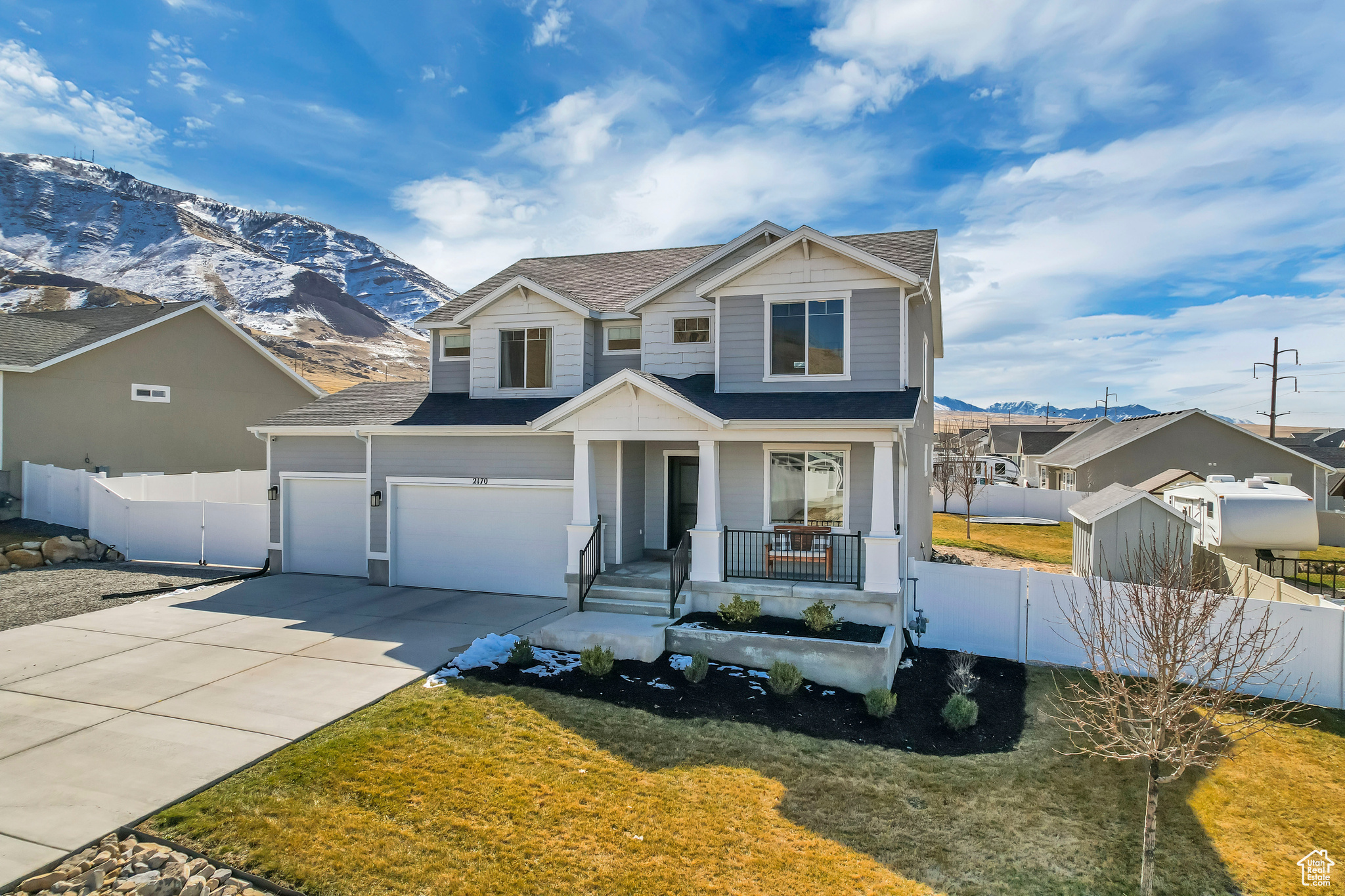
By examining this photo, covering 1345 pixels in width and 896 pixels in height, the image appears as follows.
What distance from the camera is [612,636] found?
9.98 meters

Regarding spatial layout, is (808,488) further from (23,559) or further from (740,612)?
(23,559)

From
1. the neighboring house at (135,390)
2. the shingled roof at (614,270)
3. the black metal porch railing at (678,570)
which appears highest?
the shingled roof at (614,270)

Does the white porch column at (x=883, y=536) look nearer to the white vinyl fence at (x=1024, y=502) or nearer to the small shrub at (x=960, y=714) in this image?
the small shrub at (x=960, y=714)

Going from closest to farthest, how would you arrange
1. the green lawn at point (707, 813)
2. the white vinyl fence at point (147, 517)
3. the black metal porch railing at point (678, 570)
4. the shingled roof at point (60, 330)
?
the green lawn at point (707, 813) → the black metal porch railing at point (678, 570) → the white vinyl fence at point (147, 517) → the shingled roof at point (60, 330)

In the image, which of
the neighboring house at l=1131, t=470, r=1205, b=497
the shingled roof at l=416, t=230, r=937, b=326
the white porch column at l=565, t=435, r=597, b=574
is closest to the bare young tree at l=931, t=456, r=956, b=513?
the neighboring house at l=1131, t=470, r=1205, b=497

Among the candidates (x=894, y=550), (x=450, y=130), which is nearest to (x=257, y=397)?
(x=450, y=130)

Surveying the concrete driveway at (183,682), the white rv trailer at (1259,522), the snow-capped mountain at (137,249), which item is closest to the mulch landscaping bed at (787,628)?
the concrete driveway at (183,682)

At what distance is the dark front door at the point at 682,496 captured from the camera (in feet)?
45.8

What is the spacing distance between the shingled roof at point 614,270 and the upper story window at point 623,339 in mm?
471

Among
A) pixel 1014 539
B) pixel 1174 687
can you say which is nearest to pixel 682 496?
pixel 1174 687

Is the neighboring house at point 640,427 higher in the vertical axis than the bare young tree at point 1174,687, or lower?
higher

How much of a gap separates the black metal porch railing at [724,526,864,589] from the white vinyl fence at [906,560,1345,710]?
1.27 metres

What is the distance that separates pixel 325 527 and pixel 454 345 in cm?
507

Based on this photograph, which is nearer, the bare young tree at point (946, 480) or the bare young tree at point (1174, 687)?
the bare young tree at point (1174, 687)
